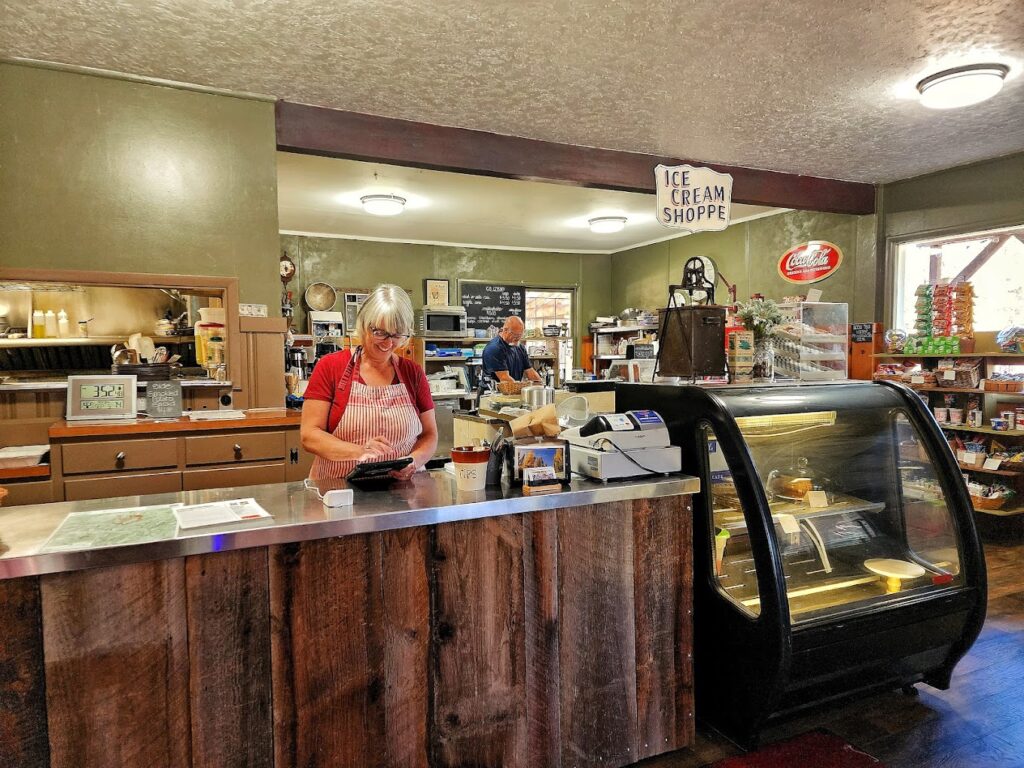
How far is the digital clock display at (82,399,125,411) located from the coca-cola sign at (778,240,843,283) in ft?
21.4

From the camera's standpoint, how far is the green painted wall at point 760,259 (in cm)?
615

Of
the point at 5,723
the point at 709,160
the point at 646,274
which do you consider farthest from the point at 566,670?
the point at 646,274

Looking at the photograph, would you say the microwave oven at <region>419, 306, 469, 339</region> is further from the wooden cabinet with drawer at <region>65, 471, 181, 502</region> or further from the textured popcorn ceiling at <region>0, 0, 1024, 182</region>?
the wooden cabinet with drawer at <region>65, 471, 181, 502</region>

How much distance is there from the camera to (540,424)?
2254 millimetres

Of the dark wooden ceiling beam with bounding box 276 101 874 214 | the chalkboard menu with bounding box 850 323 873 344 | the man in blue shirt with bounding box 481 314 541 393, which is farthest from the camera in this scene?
the man in blue shirt with bounding box 481 314 541 393

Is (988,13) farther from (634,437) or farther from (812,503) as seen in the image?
(634,437)

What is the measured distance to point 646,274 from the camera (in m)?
9.43

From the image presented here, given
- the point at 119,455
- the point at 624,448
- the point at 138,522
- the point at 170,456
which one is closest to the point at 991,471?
the point at 624,448

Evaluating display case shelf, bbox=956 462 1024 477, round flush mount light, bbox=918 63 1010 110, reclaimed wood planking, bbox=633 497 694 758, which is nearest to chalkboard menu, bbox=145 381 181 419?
reclaimed wood planking, bbox=633 497 694 758

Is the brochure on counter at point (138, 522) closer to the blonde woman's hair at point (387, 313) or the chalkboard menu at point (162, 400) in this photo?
the blonde woman's hair at point (387, 313)

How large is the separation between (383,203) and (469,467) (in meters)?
5.00

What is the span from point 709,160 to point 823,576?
12.5ft

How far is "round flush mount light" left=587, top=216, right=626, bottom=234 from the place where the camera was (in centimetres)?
762

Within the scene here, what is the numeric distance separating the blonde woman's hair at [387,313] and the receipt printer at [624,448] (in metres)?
0.85
